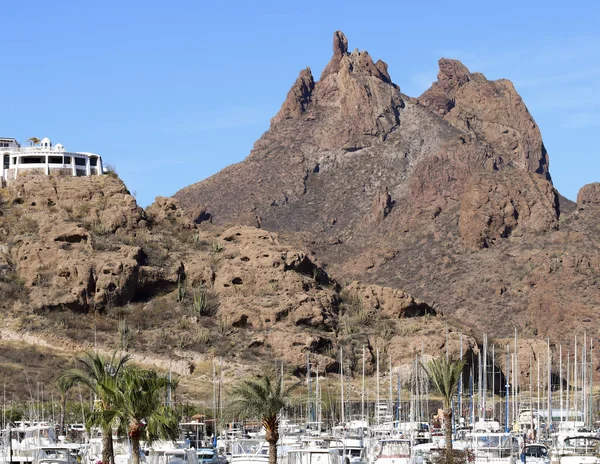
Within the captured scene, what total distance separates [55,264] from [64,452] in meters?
49.2

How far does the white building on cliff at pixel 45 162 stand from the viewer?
119 meters

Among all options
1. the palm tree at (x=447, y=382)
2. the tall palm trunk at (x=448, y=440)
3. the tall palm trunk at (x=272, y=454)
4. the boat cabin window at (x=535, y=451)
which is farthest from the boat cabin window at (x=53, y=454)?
the boat cabin window at (x=535, y=451)

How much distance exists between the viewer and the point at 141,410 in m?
48.6

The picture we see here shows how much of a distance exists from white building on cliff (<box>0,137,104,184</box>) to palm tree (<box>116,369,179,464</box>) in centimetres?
7162

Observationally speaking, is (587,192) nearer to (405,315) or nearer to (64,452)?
(405,315)

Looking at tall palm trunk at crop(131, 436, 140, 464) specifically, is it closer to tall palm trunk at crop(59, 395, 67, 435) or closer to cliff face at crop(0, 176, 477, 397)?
tall palm trunk at crop(59, 395, 67, 435)

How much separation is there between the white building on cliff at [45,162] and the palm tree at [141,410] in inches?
2820

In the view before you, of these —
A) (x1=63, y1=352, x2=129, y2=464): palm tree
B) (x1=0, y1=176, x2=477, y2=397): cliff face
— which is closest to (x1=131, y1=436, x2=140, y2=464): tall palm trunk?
(x1=63, y1=352, x2=129, y2=464): palm tree

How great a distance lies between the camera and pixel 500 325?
14450 cm

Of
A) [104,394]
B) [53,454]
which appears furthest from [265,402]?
[53,454]

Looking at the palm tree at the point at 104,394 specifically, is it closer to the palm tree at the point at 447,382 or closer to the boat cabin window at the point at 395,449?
the boat cabin window at the point at 395,449

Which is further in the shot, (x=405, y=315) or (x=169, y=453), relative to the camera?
(x=405, y=315)

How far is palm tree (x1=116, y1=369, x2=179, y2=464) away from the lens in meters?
48.5

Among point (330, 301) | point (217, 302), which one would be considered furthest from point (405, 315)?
point (217, 302)
